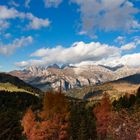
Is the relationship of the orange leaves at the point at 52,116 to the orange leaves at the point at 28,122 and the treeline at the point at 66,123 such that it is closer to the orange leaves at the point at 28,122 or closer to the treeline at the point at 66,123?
the treeline at the point at 66,123

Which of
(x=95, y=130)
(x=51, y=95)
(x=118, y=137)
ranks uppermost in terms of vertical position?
(x=51, y=95)

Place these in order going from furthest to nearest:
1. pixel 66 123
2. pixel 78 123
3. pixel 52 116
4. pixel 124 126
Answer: pixel 78 123
pixel 66 123
pixel 52 116
pixel 124 126

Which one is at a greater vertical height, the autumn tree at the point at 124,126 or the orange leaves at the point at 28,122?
the autumn tree at the point at 124,126

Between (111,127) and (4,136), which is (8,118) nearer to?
(4,136)

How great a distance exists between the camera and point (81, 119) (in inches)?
4225

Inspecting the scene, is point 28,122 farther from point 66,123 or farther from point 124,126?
point 124,126

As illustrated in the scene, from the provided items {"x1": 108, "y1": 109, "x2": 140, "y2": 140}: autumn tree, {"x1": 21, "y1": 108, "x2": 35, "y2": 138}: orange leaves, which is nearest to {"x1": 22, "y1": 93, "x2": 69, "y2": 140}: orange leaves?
{"x1": 21, "y1": 108, "x2": 35, "y2": 138}: orange leaves

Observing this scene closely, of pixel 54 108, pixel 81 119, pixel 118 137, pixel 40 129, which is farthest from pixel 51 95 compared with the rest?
pixel 118 137

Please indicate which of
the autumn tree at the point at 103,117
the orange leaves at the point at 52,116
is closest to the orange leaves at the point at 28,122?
the autumn tree at the point at 103,117

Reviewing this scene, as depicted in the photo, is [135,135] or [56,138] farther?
[56,138]

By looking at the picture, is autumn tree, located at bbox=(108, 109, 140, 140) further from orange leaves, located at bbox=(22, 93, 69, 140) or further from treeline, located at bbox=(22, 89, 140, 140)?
orange leaves, located at bbox=(22, 93, 69, 140)

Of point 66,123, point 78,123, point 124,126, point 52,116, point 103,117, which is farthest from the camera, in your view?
point 78,123

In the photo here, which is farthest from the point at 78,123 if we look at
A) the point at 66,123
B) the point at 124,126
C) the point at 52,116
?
the point at 124,126

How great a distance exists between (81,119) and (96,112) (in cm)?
667
